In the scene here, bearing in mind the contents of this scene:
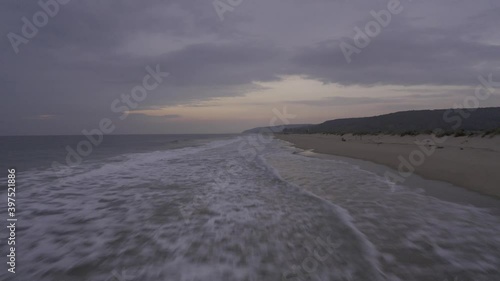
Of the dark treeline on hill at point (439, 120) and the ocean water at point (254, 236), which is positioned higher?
the dark treeline on hill at point (439, 120)

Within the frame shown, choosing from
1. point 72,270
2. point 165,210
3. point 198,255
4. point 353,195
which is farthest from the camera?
point 353,195

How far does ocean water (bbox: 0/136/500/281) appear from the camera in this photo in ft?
12.0

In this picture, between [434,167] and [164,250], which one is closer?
[164,250]

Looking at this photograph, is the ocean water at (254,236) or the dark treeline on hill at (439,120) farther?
the dark treeline on hill at (439,120)

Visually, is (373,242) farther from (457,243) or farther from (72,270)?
(72,270)

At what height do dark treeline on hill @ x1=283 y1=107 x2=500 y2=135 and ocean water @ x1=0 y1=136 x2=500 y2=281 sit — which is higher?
dark treeline on hill @ x1=283 y1=107 x2=500 y2=135

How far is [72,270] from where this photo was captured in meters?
3.75

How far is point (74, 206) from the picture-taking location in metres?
7.05

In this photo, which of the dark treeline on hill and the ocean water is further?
the dark treeline on hill

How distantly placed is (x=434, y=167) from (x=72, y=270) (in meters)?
12.1

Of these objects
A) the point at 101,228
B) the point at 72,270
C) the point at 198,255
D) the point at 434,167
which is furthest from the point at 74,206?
the point at 434,167

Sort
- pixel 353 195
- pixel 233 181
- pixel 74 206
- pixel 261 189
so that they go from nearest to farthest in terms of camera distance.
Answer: pixel 74 206
pixel 353 195
pixel 261 189
pixel 233 181

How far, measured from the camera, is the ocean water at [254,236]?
3.65m

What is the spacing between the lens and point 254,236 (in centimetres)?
490
